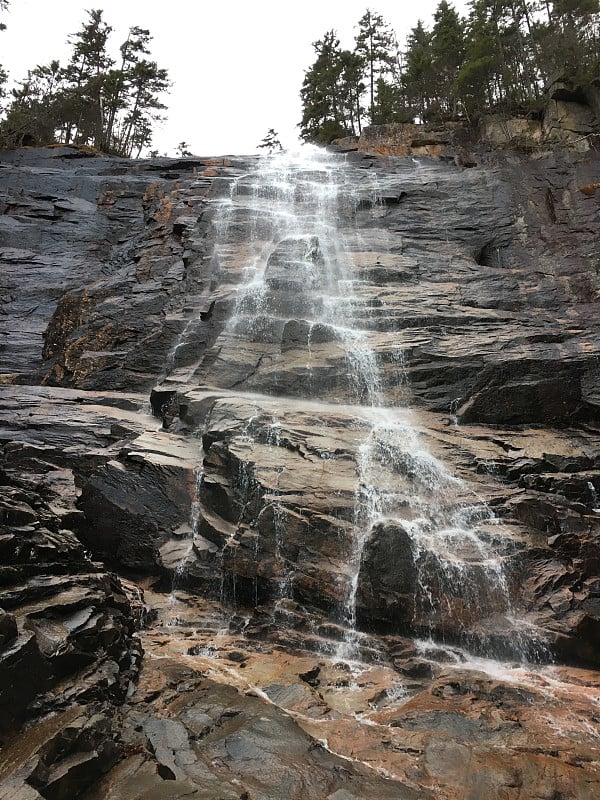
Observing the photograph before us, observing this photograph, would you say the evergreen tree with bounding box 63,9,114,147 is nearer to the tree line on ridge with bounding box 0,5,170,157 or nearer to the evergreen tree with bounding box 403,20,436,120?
the tree line on ridge with bounding box 0,5,170,157

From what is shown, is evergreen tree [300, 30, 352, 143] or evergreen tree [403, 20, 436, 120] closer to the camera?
evergreen tree [403, 20, 436, 120]

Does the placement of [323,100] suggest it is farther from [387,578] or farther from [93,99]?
[387,578]

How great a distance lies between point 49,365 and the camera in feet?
55.9

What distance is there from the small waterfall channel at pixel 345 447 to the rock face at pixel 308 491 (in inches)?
2.5

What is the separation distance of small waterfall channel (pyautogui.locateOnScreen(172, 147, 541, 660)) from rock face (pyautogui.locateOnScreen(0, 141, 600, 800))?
0.06 meters

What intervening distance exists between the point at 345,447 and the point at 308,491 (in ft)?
5.35

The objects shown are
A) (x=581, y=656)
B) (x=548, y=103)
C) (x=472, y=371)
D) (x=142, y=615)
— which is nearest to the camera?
(x=581, y=656)

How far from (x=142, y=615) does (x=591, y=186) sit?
21.5m

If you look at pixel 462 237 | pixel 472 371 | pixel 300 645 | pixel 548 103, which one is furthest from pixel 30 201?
pixel 548 103

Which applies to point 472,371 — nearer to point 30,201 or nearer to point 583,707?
point 583,707

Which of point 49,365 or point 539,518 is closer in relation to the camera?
point 539,518

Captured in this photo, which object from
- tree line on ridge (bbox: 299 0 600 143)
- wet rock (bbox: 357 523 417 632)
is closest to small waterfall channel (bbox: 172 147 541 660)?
wet rock (bbox: 357 523 417 632)

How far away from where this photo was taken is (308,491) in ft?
32.0

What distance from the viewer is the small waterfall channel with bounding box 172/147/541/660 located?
27.7ft
